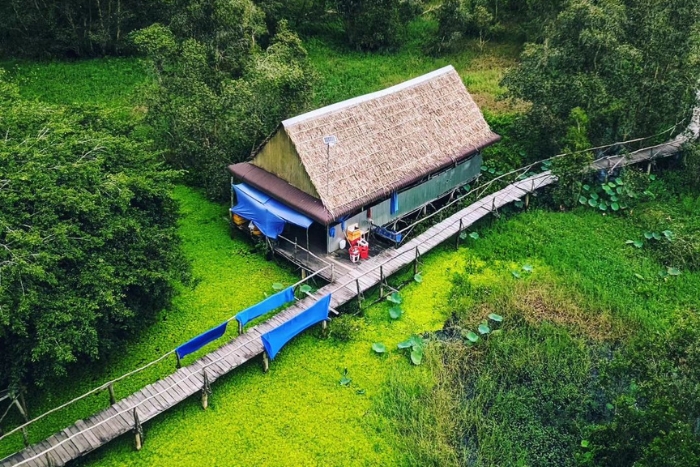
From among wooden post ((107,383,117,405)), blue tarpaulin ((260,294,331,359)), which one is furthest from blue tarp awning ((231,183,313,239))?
wooden post ((107,383,117,405))

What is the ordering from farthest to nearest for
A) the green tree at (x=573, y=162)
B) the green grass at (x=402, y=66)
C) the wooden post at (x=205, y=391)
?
the green grass at (x=402, y=66), the green tree at (x=573, y=162), the wooden post at (x=205, y=391)

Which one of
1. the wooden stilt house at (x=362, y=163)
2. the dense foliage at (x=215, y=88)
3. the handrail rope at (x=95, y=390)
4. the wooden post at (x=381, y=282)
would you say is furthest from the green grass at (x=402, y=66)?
the handrail rope at (x=95, y=390)

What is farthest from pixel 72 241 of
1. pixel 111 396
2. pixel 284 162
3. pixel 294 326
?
pixel 284 162

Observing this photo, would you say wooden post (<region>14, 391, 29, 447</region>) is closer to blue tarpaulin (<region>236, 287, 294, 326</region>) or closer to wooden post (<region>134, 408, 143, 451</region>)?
wooden post (<region>134, 408, 143, 451</region>)

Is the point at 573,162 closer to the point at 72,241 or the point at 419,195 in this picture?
the point at 419,195

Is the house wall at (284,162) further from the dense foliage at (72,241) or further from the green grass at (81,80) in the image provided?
the green grass at (81,80)
